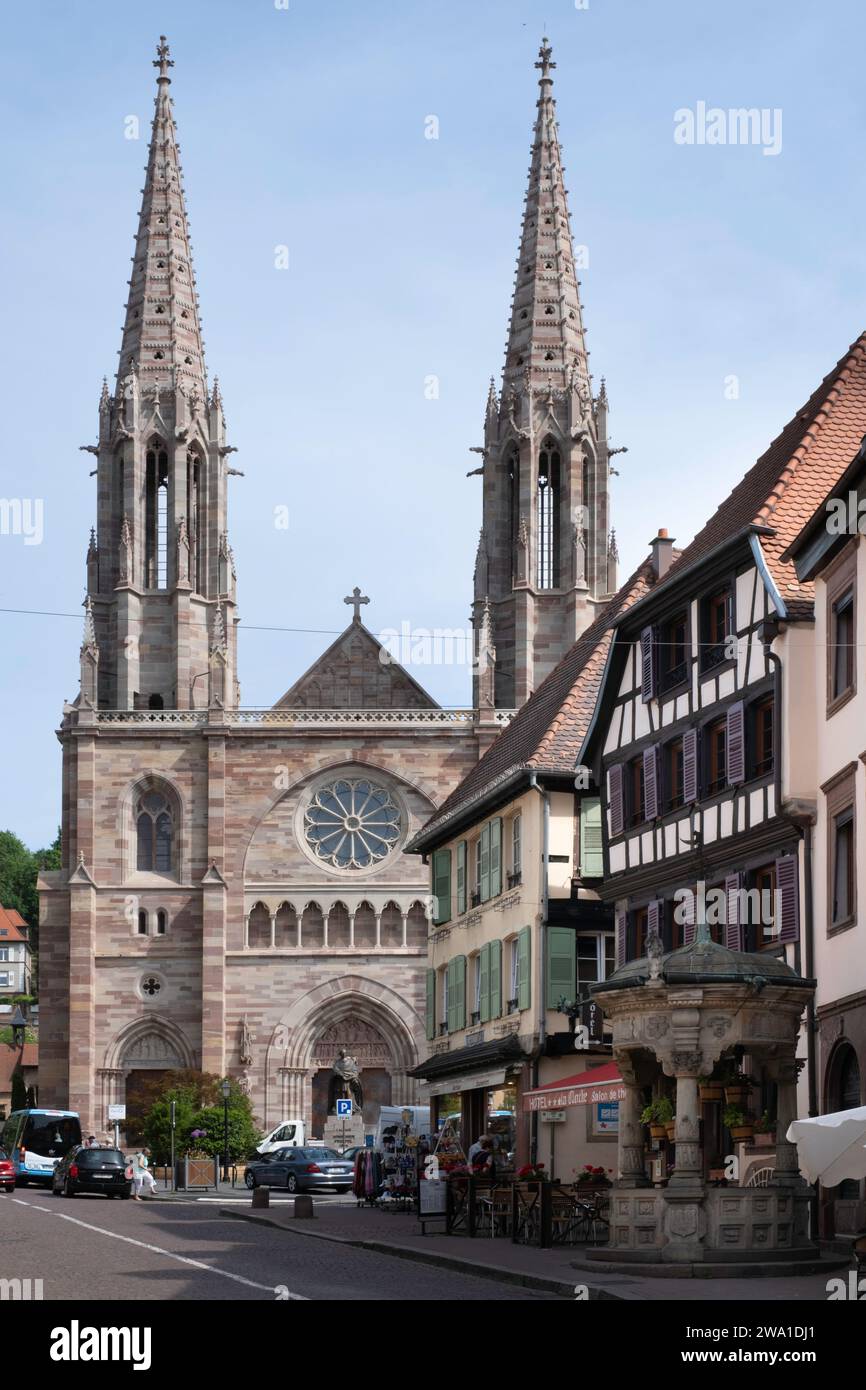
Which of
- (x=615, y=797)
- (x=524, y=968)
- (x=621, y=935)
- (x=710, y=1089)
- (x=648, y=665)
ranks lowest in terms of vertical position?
(x=710, y=1089)

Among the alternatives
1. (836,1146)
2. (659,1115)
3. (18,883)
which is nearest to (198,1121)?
(659,1115)

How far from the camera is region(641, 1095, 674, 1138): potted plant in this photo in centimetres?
2514

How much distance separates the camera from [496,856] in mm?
42750

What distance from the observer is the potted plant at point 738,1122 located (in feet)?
81.3

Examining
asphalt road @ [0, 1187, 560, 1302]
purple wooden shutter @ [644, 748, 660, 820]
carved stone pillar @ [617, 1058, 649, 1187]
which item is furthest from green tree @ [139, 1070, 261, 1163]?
carved stone pillar @ [617, 1058, 649, 1187]

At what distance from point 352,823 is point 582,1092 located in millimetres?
45849

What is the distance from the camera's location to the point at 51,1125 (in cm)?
6134

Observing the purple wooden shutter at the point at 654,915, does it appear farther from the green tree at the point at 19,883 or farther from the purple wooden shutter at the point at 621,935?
the green tree at the point at 19,883

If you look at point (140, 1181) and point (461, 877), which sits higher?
point (461, 877)

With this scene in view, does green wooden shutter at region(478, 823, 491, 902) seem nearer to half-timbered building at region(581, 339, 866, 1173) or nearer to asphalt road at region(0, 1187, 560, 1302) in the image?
half-timbered building at region(581, 339, 866, 1173)

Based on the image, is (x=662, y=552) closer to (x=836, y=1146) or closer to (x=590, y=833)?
(x=590, y=833)

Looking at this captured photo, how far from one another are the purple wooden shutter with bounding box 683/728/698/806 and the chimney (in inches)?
244

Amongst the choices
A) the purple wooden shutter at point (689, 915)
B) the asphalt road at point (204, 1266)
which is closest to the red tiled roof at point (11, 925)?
the asphalt road at point (204, 1266)

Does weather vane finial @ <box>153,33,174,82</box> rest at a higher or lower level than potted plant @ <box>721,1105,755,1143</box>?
higher
